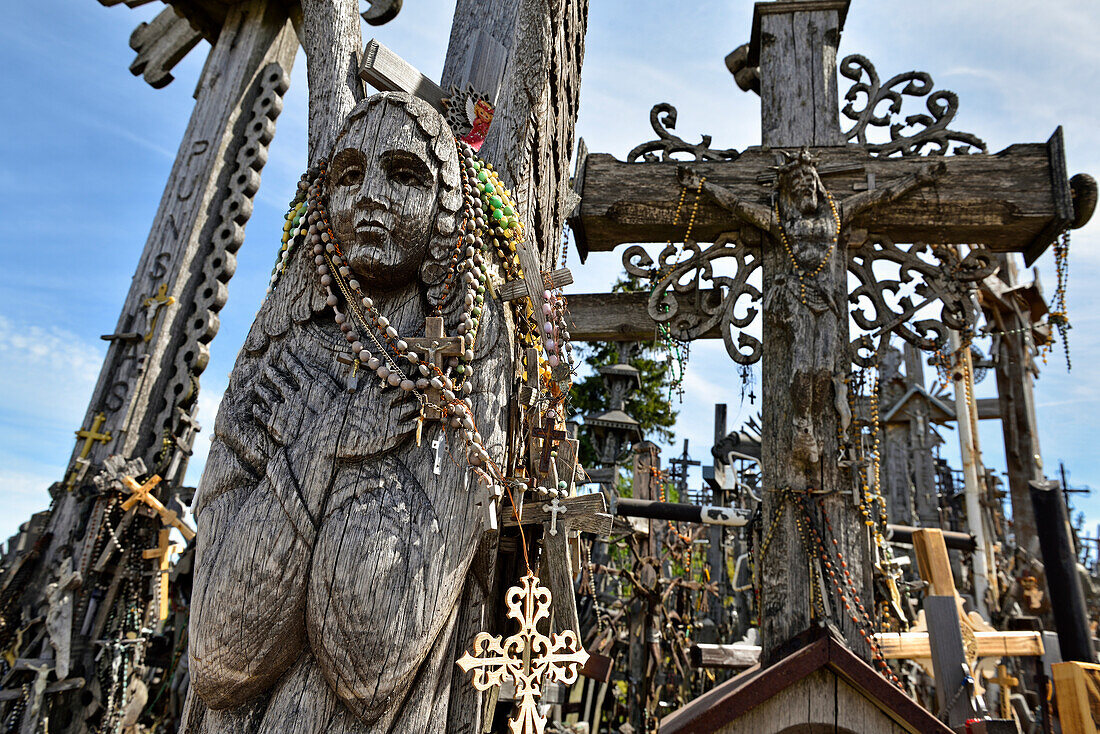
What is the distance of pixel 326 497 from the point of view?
2104mm

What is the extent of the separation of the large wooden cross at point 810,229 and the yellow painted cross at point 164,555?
12.7 ft

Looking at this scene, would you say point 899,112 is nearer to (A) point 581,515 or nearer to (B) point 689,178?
(B) point 689,178

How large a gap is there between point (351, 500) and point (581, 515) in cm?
71

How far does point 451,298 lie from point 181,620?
457cm

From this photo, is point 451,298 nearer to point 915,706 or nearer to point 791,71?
point 915,706

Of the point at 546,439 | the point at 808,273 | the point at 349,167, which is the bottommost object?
the point at 546,439

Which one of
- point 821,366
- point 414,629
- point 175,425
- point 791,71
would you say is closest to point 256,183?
point 175,425

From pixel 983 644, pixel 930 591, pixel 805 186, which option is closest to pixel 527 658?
pixel 930 591

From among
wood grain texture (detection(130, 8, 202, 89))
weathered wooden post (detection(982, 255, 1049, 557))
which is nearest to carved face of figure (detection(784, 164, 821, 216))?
wood grain texture (detection(130, 8, 202, 89))

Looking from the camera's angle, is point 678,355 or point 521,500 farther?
point 678,355

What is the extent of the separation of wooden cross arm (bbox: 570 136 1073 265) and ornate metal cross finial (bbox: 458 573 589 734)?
3396 mm

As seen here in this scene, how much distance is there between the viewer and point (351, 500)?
2.08 meters

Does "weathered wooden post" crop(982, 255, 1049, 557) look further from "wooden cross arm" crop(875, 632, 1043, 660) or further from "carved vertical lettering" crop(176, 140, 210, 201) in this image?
"carved vertical lettering" crop(176, 140, 210, 201)

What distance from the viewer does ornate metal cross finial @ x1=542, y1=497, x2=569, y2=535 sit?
2.24m
